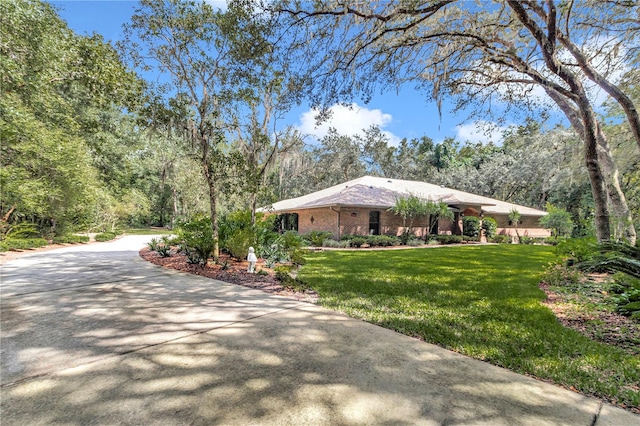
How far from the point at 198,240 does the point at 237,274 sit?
1588 mm

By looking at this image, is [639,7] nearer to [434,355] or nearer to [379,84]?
[379,84]

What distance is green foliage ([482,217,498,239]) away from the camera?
21.5 metres

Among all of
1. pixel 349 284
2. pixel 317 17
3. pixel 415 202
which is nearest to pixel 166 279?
pixel 349 284

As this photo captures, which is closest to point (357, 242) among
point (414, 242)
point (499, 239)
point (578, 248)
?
point (414, 242)

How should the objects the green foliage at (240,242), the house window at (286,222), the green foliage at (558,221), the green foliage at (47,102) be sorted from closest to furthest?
1. the green foliage at (47,102)
2. the green foliage at (240,242)
3. the green foliage at (558,221)
4. the house window at (286,222)

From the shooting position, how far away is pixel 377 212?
62.7 feet

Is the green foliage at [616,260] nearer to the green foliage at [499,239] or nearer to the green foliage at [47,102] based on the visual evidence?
the green foliage at [47,102]

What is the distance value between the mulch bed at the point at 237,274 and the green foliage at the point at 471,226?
56.3 ft

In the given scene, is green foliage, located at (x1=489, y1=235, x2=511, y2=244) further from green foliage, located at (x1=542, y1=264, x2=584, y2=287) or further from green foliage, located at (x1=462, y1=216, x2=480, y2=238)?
green foliage, located at (x1=542, y1=264, x2=584, y2=287)

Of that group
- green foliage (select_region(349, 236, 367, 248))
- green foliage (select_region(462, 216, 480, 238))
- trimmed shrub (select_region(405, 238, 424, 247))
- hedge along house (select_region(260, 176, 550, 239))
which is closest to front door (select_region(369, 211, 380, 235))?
hedge along house (select_region(260, 176, 550, 239))

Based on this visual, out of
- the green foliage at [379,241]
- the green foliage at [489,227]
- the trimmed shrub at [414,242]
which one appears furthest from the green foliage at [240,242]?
the green foliage at [489,227]

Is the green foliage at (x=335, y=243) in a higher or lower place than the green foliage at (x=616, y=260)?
lower

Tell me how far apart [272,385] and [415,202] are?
16.3 meters

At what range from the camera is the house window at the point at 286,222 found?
2250 centimetres
